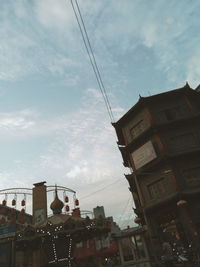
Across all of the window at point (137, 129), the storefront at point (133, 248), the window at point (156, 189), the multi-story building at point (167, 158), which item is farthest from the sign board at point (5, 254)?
the window at point (137, 129)

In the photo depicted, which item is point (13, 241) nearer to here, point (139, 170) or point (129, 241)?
point (129, 241)

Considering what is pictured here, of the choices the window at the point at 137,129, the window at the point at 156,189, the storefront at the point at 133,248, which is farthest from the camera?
the window at the point at 137,129

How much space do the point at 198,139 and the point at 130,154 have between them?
7.27 m

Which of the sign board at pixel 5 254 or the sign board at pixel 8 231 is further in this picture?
the sign board at pixel 8 231

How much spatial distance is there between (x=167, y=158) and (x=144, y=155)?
2921mm

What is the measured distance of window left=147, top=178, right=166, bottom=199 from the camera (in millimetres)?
20031

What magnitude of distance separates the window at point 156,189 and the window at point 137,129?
5.91 m

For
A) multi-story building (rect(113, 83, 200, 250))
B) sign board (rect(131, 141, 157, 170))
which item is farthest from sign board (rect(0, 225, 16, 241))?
sign board (rect(131, 141, 157, 170))

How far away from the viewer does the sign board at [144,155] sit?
21547 mm

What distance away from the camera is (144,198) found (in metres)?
21.1

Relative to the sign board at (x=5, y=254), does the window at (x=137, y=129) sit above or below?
above

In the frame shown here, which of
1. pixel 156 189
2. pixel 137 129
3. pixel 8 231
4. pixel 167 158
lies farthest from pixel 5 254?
pixel 137 129

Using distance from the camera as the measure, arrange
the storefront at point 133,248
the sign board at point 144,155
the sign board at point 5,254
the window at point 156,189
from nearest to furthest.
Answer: the sign board at point 5,254 < the storefront at point 133,248 < the window at point 156,189 < the sign board at point 144,155

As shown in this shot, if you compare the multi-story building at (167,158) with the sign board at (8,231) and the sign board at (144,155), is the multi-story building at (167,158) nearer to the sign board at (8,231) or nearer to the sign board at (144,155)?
the sign board at (144,155)
